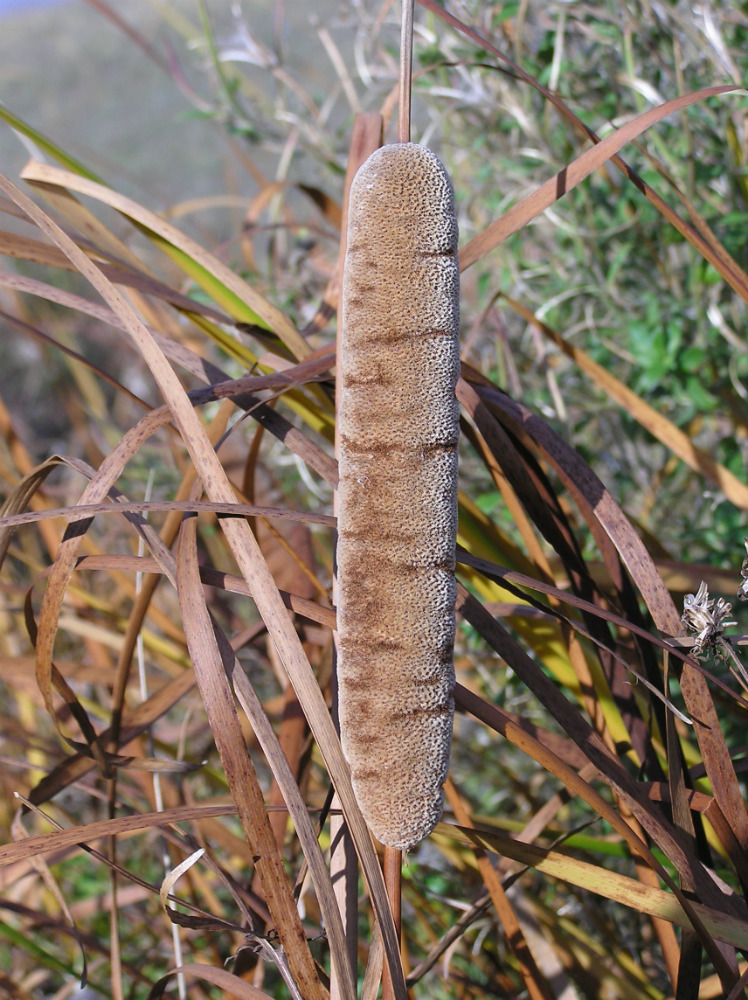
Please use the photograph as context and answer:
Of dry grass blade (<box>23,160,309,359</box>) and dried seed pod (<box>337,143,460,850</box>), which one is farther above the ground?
dry grass blade (<box>23,160,309,359</box>)

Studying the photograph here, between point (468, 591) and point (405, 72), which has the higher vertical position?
point (405, 72)

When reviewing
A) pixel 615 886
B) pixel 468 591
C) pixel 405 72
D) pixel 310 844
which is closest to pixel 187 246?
pixel 405 72

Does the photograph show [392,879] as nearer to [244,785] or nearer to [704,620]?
[244,785]

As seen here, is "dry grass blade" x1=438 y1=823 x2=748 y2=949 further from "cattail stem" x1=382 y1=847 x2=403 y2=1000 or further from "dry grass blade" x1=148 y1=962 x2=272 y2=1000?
"dry grass blade" x1=148 y1=962 x2=272 y2=1000

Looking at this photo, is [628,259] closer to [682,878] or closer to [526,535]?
[526,535]

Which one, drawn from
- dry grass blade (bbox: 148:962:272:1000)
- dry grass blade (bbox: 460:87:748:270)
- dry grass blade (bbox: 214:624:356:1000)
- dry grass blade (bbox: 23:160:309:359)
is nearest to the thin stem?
dry grass blade (bbox: 460:87:748:270)
